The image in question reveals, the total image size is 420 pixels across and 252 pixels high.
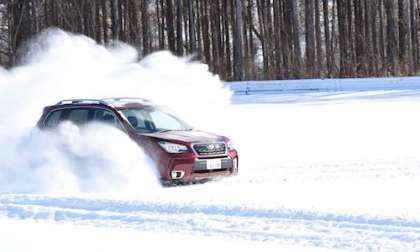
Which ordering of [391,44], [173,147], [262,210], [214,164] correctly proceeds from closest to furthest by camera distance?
1. [262,210]
2. [173,147]
3. [214,164]
4. [391,44]

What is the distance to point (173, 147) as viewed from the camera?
41.9ft

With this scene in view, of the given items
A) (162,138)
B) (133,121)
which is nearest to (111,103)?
(133,121)

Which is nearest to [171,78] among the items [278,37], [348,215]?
[348,215]

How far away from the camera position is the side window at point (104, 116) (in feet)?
44.4

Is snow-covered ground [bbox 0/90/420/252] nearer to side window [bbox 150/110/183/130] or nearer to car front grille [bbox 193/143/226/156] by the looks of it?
car front grille [bbox 193/143/226/156]

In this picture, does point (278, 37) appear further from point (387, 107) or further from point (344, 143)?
point (344, 143)

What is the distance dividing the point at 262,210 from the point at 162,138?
3.37 meters

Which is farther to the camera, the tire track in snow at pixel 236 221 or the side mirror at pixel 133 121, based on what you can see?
the side mirror at pixel 133 121

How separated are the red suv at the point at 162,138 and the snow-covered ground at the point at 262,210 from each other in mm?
274

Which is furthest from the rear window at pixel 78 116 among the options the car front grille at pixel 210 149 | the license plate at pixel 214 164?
the license plate at pixel 214 164

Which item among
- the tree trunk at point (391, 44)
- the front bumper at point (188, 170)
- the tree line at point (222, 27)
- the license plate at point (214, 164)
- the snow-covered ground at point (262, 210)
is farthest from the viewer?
the tree line at point (222, 27)

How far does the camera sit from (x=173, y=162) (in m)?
12.6

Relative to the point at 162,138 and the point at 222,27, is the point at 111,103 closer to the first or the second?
the point at 162,138

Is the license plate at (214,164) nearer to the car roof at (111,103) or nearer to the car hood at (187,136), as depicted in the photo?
the car hood at (187,136)
